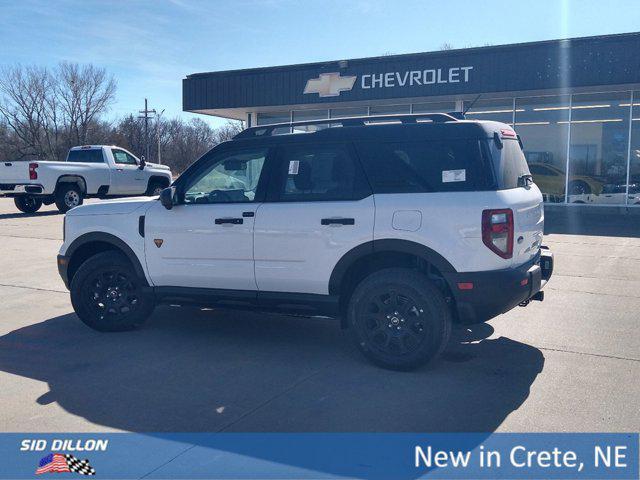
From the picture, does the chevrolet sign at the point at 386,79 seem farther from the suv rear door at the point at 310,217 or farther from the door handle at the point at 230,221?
the door handle at the point at 230,221

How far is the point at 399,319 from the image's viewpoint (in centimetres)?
493

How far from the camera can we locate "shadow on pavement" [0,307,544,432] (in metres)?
4.08

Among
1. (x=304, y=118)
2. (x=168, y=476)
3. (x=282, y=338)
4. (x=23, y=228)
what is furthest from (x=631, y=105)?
(x=168, y=476)

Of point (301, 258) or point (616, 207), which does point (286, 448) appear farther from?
point (616, 207)

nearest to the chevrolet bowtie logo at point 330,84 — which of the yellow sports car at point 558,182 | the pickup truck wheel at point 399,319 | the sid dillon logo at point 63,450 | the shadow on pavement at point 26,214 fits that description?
the yellow sports car at point 558,182

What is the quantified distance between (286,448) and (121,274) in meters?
3.17

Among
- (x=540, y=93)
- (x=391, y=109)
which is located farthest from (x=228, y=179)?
(x=391, y=109)

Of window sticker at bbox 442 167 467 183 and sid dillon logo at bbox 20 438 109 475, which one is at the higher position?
window sticker at bbox 442 167 467 183

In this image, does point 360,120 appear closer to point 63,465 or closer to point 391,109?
point 63,465

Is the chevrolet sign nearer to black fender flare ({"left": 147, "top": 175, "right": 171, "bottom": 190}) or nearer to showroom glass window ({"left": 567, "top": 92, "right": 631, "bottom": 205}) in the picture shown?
showroom glass window ({"left": 567, "top": 92, "right": 631, "bottom": 205})

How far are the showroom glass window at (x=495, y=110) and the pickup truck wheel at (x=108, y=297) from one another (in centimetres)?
1440

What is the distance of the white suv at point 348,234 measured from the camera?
187 inches

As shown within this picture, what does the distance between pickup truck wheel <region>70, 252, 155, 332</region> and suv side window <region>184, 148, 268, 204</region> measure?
3.48 feet

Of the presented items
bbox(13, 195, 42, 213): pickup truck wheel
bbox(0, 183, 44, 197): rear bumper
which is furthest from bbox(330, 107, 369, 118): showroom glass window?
bbox(13, 195, 42, 213): pickup truck wheel
